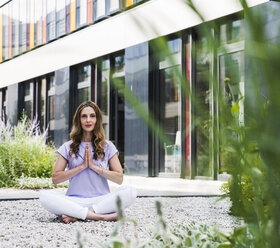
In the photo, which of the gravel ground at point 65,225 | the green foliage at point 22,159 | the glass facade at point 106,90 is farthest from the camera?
the glass facade at point 106,90

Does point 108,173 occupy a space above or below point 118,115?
below

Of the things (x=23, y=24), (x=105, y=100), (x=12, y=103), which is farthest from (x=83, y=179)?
(x=23, y=24)

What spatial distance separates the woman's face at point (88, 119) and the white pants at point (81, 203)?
1.99ft

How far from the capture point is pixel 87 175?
13.1 ft

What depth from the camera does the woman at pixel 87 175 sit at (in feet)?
12.4

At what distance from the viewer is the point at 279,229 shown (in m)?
0.60

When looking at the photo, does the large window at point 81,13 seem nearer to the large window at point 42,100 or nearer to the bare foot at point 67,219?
the large window at point 42,100

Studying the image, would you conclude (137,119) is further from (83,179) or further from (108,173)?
(108,173)

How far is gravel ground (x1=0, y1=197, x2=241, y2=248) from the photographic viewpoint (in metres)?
2.92

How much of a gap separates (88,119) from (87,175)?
491 millimetres

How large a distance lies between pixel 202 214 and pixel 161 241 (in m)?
2.12

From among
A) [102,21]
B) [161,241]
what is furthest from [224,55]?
[102,21]

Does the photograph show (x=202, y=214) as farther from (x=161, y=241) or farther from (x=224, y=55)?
(x=224, y=55)

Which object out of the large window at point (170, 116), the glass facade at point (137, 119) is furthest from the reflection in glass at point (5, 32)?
the large window at point (170, 116)
